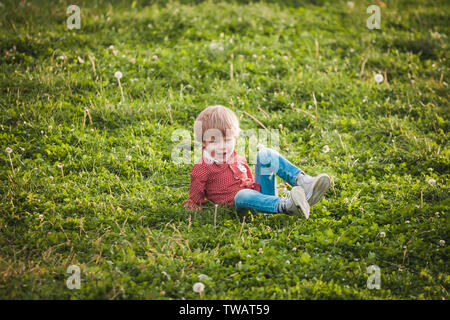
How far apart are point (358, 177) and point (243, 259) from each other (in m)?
2.12

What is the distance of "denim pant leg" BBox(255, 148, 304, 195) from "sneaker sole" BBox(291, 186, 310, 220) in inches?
18.0

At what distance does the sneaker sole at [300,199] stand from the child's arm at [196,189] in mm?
1006

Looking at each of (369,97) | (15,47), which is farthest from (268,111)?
(15,47)

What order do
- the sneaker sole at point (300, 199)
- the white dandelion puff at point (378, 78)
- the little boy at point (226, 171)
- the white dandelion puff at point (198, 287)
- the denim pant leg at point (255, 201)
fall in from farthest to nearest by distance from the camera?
the white dandelion puff at point (378, 78)
the little boy at point (226, 171)
the denim pant leg at point (255, 201)
the sneaker sole at point (300, 199)
the white dandelion puff at point (198, 287)

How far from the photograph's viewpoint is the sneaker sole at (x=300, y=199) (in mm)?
3939

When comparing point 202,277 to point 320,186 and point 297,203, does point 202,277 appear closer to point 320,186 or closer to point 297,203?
point 297,203

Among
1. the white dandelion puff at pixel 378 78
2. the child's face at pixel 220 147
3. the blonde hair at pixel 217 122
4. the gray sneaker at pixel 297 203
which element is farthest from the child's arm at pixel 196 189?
the white dandelion puff at pixel 378 78

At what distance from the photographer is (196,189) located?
454cm

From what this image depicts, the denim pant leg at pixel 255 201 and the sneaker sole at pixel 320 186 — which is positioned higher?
the sneaker sole at pixel 320 186

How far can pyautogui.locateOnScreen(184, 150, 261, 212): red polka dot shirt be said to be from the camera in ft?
14.8

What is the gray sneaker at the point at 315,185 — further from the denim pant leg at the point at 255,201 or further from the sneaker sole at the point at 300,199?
the denim pant leg at the point at 255,201

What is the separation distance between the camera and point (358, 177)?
5.36 metres

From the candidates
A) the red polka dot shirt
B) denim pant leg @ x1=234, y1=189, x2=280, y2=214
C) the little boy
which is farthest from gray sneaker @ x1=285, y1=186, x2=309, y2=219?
the red polka dot shirt
